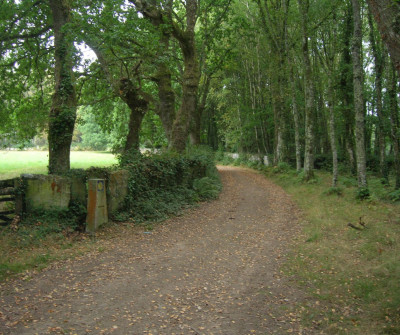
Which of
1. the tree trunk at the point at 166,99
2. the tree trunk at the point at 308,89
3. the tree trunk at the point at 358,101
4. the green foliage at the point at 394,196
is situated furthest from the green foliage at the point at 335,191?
the tree trunk at the point at 166,99

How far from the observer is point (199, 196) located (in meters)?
15.8

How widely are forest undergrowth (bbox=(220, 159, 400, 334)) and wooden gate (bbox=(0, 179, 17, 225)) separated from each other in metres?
7.02

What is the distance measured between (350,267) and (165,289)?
3.87 metres

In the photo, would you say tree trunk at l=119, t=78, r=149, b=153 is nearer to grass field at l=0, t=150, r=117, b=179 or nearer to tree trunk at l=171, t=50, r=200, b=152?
grass field at l=0, t=150, r=117, b=179

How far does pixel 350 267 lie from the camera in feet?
22.4

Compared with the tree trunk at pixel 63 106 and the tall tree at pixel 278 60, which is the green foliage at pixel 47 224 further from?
the tall tree at pixel 278 60

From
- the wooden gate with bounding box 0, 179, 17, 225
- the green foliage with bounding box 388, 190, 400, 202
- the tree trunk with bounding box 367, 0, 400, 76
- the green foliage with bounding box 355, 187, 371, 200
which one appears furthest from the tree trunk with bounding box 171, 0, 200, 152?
the tree trunk with bounding box 367, 0, 400, 76

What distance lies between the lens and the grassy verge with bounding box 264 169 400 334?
16.1 ft

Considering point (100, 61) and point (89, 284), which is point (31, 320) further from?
point (100, 61)

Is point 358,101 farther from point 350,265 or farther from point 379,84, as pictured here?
point 350,265

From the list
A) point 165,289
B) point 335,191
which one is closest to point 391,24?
point 165,289

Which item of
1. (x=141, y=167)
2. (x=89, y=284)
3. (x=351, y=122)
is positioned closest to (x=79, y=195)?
(x=141, y=167)

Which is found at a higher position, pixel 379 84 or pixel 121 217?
pixel 379 84

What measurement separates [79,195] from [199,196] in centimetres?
719
